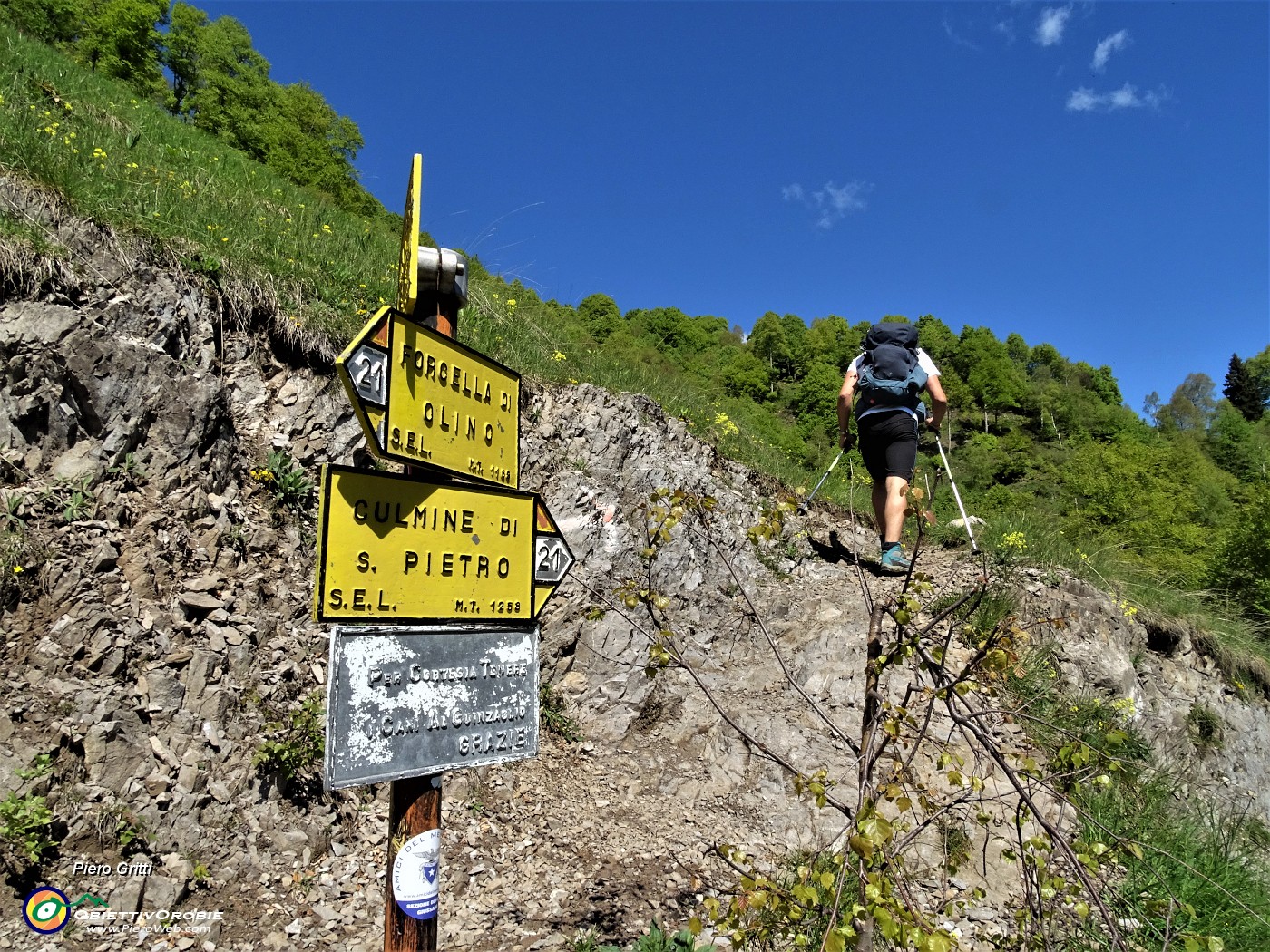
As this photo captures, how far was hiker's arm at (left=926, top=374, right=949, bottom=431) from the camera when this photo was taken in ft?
17.7

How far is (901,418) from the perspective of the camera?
17.7 feet

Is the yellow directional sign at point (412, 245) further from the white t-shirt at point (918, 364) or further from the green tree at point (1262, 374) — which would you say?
the green tree at point (1262, 374)

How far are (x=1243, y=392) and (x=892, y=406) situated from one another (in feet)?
311

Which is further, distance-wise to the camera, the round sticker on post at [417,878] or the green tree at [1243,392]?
the green tree at [1243,392]

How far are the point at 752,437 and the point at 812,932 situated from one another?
21.4ft

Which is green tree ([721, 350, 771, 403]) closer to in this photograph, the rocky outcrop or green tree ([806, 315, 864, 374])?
green tree ([806, 315, 864, 374])

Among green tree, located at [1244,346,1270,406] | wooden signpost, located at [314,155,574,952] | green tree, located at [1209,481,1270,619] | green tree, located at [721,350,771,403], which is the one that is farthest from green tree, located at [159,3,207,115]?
green tree, located at [1244,346,1270,406]

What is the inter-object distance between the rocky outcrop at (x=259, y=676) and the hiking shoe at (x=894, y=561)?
0.16m

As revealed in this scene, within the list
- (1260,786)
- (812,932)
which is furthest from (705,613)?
(1260,786)

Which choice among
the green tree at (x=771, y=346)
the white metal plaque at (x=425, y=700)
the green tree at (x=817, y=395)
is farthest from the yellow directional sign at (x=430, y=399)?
the green tree at (x=771, y=346)

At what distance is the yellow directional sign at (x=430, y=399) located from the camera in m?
1.68

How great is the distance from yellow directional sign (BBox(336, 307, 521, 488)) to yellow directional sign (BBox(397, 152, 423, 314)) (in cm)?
14

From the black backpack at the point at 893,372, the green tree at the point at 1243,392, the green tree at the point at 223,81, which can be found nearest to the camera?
the black backpack at the point at 893,372

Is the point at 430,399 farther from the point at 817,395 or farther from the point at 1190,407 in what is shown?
the point at 1190,407
